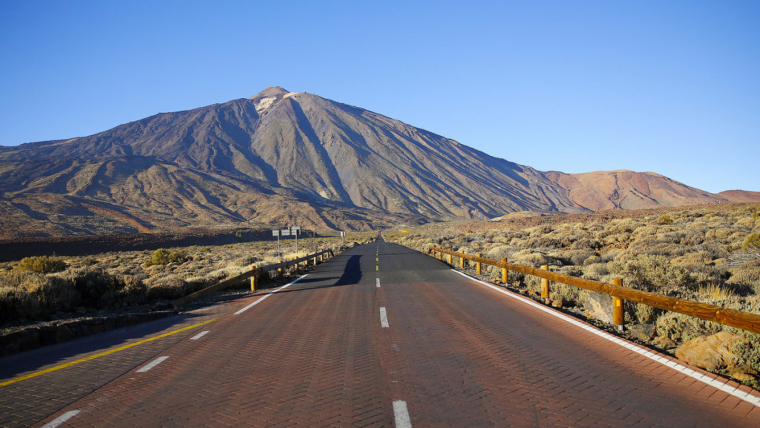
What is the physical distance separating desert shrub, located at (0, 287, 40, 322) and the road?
240cm

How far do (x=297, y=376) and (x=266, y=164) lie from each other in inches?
7904

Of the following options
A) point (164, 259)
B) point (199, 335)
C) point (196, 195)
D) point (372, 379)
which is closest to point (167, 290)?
point (199, 335)

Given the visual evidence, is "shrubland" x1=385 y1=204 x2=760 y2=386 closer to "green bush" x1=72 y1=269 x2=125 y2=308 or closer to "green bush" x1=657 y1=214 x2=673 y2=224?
"green bush" x1=657 y1=214 x2=673 y2=224

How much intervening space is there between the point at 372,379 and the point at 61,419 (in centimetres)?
322

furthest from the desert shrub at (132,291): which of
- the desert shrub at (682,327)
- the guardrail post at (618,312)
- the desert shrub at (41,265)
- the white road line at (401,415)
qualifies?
the desert shrub at (41,265)

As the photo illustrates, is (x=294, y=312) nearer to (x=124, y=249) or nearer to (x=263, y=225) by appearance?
(x=124, y=249)

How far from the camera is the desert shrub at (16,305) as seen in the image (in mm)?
9520

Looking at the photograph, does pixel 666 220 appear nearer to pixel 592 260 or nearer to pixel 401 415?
pixel 592 260

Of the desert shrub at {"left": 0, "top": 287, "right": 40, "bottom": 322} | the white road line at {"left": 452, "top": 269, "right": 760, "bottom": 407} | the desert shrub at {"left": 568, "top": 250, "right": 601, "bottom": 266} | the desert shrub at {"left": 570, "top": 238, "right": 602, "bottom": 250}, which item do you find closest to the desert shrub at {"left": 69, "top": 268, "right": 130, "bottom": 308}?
the desert shrub at {"left": 0, "top": 287, "right": 40, "bottom": 322}

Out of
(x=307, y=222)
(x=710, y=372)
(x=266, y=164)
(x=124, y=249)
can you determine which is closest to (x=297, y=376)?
(x=710, y=372)

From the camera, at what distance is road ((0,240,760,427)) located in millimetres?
4340

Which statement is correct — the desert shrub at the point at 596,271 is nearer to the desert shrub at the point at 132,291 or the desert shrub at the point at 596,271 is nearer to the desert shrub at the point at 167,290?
the desert shrub at the point at 167,290

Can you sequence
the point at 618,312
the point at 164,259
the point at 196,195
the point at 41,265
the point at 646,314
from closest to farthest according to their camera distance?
the point at 618,312
the point at 646,314
the point at 41,265
the point at 164,259
the point at 196,195

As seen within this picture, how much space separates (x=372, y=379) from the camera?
17.7 feet
